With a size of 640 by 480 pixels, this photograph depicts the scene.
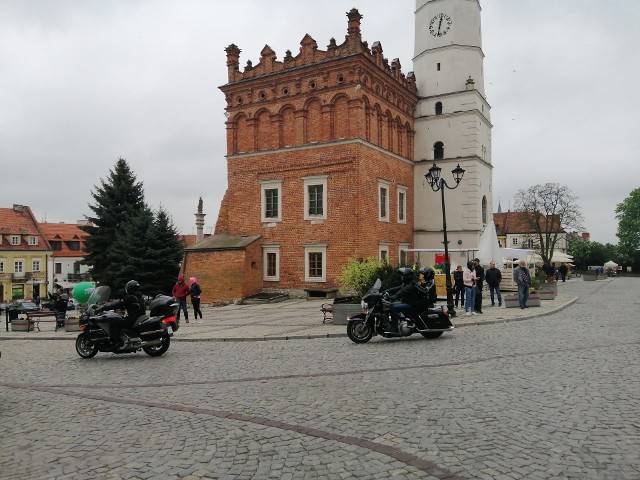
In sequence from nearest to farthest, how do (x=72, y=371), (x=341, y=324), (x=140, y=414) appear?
(x=140, y=414) → (x=72, y=371) → (x=341, y=324)

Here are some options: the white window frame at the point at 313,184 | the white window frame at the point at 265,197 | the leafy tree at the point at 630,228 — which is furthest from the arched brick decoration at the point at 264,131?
the leafy tree at the point at 630,228

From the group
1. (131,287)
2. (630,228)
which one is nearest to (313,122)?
(131,287)

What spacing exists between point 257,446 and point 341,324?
33.6ft

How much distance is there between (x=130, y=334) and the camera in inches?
434

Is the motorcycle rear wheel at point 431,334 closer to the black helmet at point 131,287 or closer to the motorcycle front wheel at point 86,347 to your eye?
the black helmet at point 131,287

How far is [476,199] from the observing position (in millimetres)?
32000

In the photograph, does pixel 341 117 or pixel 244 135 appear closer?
pixel 341 117

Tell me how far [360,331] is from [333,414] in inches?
228

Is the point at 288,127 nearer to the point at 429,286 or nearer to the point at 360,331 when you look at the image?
the point at 429,286

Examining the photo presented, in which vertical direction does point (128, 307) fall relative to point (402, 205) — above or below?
below

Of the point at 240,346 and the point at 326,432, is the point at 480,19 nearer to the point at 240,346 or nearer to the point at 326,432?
the point at 240,346

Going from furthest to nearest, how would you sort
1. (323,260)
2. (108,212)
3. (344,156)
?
1. (108,212)
2. (323,260)
3. (344,156)

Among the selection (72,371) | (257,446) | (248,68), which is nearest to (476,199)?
(248,68)

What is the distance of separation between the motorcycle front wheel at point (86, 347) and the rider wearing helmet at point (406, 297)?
6.33m
